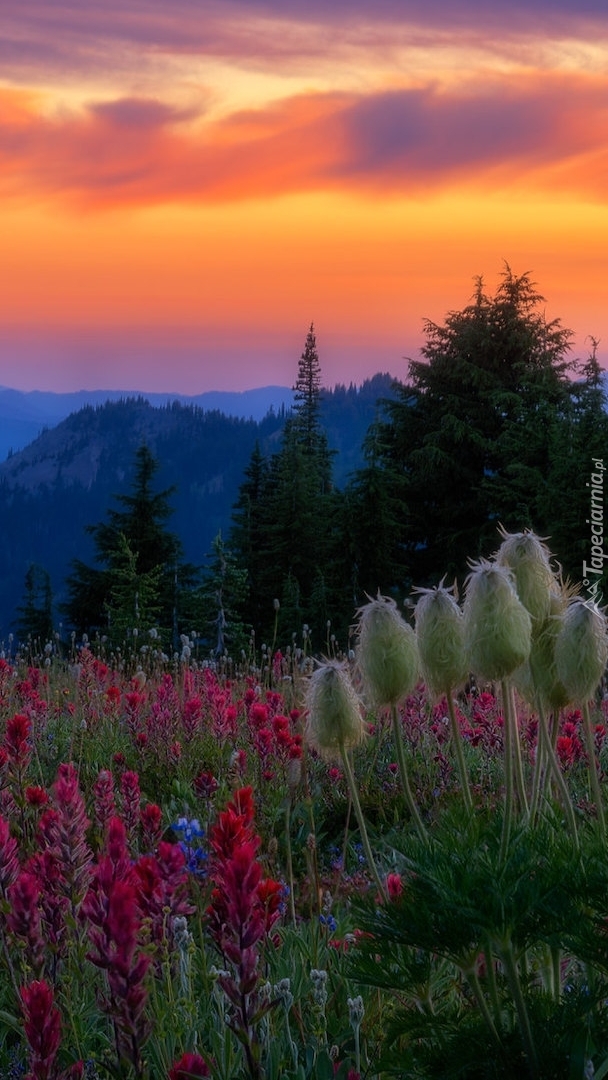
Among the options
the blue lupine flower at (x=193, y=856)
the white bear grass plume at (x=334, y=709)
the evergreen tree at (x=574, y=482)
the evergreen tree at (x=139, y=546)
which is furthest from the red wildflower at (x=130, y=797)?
the evergreen tree at (x=139, y=546)

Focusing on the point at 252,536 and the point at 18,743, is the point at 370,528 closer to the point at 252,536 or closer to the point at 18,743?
the point at 252,536

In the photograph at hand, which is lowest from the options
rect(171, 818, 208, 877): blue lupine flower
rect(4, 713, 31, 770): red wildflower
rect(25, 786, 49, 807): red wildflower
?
rect(171, 818, 208, 877): blue lupine flower

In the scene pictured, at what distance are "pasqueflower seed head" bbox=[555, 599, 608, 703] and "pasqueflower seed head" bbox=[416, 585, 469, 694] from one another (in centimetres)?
22

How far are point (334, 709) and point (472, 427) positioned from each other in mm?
41780

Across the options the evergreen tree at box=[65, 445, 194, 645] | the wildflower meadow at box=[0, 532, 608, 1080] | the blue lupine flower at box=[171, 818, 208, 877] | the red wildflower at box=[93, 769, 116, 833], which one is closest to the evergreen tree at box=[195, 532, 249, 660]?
the evergreen tree at box=[65, 445, 194, 645]

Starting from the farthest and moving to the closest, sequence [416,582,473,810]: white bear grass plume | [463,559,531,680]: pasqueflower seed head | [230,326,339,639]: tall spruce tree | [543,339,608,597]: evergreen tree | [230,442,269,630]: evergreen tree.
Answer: [230,442,269,630]: evergreen tree, [230,326,339,639]: tall spruce tree, [543,339,608,597]: evergreen tree, [416,582,473,810]: white bear grass plume, [463,559,531,680]: pasqueflower seed head

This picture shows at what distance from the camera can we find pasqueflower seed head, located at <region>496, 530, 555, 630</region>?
2.39 m

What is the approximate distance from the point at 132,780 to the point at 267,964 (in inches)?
27.6

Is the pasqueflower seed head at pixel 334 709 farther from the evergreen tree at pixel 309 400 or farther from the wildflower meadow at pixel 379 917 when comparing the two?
the evergreen tree at pixel 309 400

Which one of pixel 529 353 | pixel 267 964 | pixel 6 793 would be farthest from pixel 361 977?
pixel 529 353

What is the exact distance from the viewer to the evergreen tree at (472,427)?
3916cm

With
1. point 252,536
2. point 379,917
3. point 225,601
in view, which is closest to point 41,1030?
point 379,917

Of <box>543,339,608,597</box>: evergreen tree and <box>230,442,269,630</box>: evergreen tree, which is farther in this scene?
<box>230,442,269,630</box>: evergreen tree

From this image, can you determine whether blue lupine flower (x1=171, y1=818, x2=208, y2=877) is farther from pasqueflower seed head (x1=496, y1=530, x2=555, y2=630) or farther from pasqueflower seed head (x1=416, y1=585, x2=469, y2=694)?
pasqueflower seed head (x1=496, y1=530, x2=555, y2=630)
